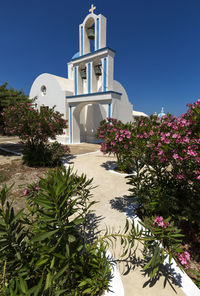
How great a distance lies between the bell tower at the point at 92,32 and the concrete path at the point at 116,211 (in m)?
9.95

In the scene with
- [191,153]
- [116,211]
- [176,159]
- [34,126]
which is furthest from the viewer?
[34,126]

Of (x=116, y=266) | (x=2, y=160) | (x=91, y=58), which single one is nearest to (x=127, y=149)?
(x=116, y=266)

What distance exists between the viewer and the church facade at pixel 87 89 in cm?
1223

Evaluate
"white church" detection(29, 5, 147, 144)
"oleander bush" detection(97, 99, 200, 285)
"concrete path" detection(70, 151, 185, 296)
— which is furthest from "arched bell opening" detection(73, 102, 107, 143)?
"oleander bush" detection(97, 99, 200, 285)

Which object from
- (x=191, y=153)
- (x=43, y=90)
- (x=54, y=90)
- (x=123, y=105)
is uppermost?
(x=43, y=90)

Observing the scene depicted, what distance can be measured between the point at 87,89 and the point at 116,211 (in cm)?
1255

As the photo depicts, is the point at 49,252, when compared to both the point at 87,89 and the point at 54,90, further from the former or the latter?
the point at 54,90

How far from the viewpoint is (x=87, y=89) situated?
566 inches

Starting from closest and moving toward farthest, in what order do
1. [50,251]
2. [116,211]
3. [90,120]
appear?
1. [50,251]
2. [116,211]
3. [90,120]

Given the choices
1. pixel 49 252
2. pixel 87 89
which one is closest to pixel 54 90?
pixel 87 89

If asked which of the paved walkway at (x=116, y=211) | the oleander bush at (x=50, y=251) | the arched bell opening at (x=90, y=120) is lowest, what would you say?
the paved walkway at (x=116, y=211)

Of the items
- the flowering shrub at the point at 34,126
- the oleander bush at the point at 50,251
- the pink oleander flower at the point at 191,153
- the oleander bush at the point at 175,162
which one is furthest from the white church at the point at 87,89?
the oleander bush at the point at 50,251

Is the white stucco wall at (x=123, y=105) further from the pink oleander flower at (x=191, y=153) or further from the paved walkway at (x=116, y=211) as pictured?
the pink oleander flower at (x=191, y=153)

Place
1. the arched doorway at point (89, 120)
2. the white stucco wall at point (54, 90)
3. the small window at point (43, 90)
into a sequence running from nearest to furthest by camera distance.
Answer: the white stucco wall at point (54, 90) → the arched doorway at point (89, 120) → the small window at point (43, 90)
